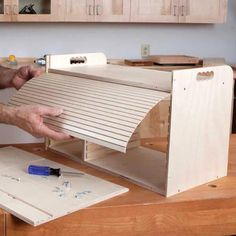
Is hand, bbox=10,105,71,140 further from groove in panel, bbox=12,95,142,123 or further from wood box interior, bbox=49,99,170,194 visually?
wood box interior, bbox=49,99,170,194

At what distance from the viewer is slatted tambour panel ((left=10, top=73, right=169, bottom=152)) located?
1.19m

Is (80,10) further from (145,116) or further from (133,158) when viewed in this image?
(145,116)

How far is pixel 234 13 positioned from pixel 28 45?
191 cm

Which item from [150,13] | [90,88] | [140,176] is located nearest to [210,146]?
[140,176]

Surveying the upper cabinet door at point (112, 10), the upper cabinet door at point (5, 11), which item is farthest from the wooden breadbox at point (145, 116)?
the upper cabinet door at point (112, 10)

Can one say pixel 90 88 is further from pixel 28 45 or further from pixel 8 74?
pixel 28 45

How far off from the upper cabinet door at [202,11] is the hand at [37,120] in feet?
9.38

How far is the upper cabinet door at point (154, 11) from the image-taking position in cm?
388

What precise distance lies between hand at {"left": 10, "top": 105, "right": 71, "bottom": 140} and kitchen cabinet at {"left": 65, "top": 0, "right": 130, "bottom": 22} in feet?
8.32

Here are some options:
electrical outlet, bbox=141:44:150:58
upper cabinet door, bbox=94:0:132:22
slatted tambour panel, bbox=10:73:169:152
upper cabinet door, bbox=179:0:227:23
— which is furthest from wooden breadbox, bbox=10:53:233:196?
electrical outlet, bbox=141:44:150:58

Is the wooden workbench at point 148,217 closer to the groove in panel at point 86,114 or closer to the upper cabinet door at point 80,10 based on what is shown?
the groove in panel at point 86,114

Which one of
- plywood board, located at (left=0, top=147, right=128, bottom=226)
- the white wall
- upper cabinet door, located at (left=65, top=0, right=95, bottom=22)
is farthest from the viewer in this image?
the white wall

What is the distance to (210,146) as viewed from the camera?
4.35ft

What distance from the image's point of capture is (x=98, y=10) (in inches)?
150
